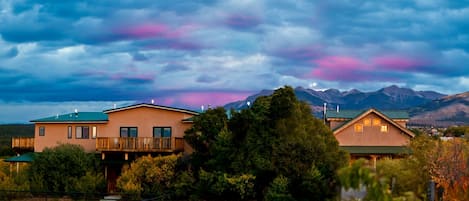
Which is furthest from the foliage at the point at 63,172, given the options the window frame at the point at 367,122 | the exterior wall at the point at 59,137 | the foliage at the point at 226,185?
the window frame at the point at 367,122

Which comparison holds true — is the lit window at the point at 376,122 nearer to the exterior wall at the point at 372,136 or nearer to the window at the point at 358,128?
the exterior wall at the point at 372,136

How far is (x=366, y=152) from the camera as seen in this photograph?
38656mm

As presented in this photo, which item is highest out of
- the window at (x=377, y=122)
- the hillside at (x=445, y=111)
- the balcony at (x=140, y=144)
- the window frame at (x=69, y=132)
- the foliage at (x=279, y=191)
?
the hillside at (x=445, y=111)

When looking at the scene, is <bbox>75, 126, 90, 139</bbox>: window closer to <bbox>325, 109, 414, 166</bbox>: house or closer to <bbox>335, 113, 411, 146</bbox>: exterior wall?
<bbox>325, 109, 414, 166</bbox>: house

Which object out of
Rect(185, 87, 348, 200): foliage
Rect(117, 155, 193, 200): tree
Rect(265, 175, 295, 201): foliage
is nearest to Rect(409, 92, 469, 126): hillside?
Rect(185, 87, 348, 200): foliage

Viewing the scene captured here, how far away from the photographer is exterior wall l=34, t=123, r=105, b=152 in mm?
40406

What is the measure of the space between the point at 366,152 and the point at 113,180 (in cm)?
1604

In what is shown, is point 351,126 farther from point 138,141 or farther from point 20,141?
point 20,141

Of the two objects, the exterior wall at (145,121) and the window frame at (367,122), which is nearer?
the exterior wall at (145,121)

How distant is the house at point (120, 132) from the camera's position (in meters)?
37.3

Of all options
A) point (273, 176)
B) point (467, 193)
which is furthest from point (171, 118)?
point (467, 193)

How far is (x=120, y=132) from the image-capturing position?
131 ft

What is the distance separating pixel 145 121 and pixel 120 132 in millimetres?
1937

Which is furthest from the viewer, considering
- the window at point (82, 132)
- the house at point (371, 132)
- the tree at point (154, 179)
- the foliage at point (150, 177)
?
the house at point (371, 132)
